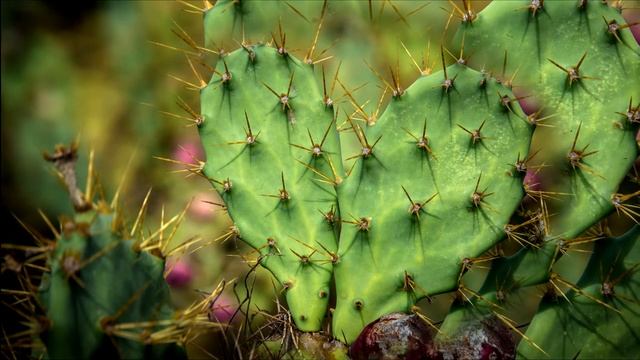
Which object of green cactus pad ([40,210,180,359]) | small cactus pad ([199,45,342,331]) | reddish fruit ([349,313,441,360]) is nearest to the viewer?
green cactus pad ([40,210,180,359])

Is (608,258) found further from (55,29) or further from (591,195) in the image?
(55,29)

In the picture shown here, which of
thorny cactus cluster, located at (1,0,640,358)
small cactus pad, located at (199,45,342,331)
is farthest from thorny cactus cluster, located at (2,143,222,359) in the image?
small cactus pad, located at (199,45,342,331)

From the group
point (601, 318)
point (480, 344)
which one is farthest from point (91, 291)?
point (601, 318)

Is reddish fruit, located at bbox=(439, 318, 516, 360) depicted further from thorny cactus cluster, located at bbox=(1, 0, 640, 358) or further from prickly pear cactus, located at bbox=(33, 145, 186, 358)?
prickly pear cactus, located at bbox=(33, 145, 186, 358)

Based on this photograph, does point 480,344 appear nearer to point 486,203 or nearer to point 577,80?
point 486,203

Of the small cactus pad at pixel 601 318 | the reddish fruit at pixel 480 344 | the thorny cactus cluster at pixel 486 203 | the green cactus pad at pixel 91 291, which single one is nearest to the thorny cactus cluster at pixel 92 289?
the green cactus pad at pixel 91 291

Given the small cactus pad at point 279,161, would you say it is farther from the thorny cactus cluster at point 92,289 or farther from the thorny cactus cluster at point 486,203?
the thorny cactus cluster at point 92,289

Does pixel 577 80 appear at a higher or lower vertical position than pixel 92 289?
higher
